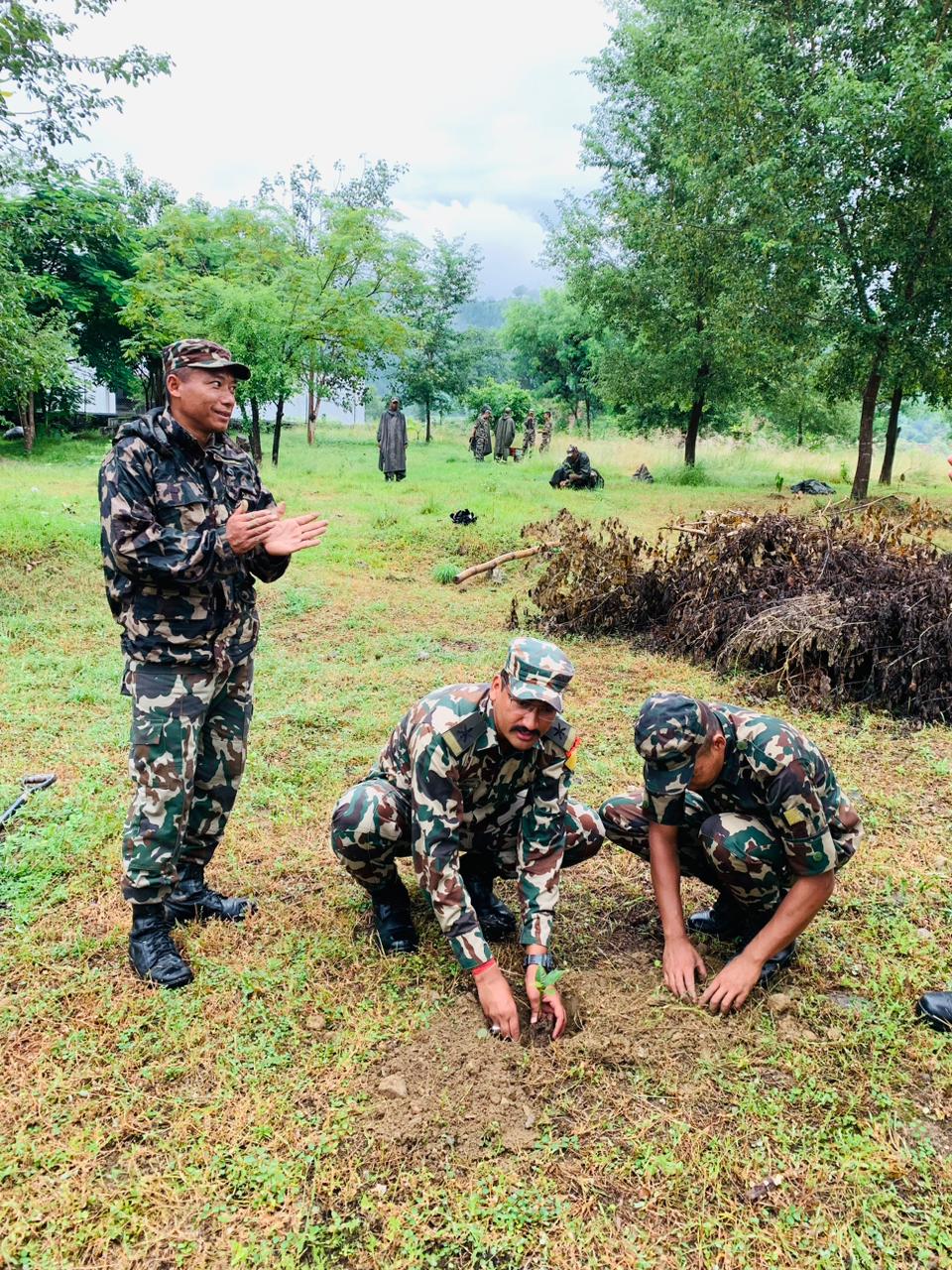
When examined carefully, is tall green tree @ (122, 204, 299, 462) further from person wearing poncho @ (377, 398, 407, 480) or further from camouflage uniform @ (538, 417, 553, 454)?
camouflage uniform @ (538, 417, 553, 454)

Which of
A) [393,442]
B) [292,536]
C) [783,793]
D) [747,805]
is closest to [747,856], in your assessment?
[747,805]

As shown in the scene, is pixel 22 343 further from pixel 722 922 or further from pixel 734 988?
pixel 734 988

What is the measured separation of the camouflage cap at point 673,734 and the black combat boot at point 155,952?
1.59 m

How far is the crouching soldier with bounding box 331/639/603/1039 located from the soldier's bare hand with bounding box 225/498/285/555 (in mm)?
712

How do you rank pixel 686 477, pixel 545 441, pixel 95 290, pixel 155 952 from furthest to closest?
1. pixel 545 441
2. pixel 95 290
3. pixel 686 477
4. pixel 155 952

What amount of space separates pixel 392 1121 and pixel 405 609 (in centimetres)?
573

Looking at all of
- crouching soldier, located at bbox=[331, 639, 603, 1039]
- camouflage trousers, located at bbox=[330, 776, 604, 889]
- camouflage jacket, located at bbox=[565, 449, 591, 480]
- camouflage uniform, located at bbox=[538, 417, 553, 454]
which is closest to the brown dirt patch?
crouching soldier, located at bbox=[331, 639, 603, 1039]

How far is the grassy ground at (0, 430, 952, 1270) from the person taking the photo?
6.10 feet

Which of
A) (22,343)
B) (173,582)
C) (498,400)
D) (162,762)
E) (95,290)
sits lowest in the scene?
(162,762)

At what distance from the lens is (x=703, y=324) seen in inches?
696

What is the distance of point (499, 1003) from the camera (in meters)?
2.33

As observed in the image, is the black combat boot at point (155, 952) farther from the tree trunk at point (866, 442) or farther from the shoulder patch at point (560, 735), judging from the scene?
the tree trunk at point (866, 442)

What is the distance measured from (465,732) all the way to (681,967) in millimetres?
1008

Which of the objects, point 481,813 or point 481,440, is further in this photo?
point 481,440
